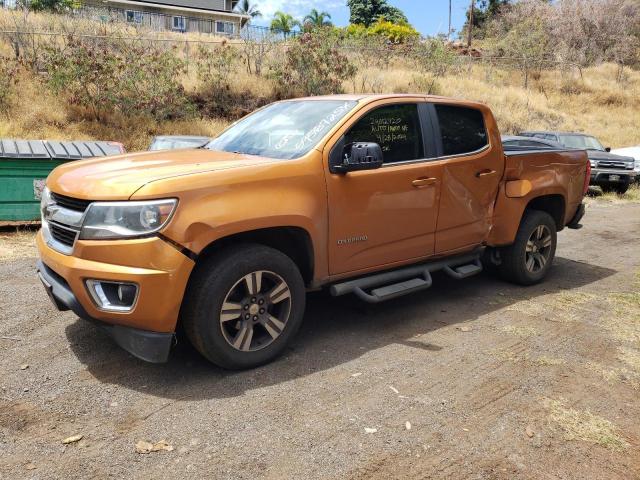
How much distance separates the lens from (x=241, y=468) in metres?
2.63

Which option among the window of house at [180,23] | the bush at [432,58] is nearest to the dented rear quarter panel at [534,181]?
the bush at [432,58]

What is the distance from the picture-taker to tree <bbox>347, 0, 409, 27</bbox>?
58.3 m

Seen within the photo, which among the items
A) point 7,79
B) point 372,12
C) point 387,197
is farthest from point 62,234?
point 372,12

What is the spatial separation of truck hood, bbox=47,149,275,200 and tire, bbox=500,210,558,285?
3.04 m

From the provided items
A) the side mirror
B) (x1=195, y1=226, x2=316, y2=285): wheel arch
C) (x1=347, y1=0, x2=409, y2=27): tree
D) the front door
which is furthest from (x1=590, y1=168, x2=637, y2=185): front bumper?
(x1=347, y1=0, x2=409, y2=27): tree

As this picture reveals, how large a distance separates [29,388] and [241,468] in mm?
1566

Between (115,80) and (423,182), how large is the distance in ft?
43.5

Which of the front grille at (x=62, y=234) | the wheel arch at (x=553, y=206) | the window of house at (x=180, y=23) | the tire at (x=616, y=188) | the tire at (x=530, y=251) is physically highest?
the window of house at (x=180, y=23)

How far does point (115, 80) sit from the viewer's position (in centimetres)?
1517

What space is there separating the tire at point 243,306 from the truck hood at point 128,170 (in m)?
0.59

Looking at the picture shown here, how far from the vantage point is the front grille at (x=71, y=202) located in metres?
3.27

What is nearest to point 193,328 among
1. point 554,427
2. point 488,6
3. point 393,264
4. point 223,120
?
point 393,264

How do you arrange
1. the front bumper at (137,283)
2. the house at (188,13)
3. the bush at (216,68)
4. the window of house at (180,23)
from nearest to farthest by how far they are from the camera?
the front bumper at (137,283) → the bush at (216,68) → the house at (188,13) → the window of house at (180,23)

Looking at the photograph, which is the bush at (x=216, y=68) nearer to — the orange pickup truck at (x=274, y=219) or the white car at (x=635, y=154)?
the white car at (x=635, y=154)
